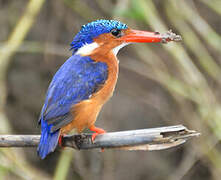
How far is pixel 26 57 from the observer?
5.33 m

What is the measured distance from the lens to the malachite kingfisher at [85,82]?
2.63 metres

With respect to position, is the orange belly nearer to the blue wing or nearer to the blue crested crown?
the blue wing

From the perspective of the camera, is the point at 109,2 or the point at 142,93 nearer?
the point at 109,2

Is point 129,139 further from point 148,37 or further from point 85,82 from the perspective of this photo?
point 148,37

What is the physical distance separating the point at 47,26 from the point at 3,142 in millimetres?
2993

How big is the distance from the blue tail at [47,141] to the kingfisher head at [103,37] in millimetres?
712

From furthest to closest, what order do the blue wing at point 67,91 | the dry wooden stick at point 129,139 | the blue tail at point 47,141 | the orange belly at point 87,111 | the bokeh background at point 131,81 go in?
the bokeh background at point 131,81, the orange belly at point 87,111, the blue wing at point 67,91, the blue tail at point 47,141, the dry wooden stick at point 129,139

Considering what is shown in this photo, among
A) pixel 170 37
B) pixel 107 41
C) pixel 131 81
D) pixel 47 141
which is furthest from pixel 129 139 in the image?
pixel 131 81

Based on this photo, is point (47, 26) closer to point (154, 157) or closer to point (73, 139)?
point (154, 157)

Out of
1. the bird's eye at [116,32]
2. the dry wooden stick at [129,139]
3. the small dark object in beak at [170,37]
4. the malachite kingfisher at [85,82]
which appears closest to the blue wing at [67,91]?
the malachite kingfisher at [85,82]

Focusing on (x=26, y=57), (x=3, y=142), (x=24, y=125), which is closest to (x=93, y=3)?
(x=26, y=57)

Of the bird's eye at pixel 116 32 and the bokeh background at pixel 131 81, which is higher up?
the bird's eye at pixel 116 32

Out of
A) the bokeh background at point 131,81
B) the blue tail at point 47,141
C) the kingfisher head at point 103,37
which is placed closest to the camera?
the blue tail at point 47,141

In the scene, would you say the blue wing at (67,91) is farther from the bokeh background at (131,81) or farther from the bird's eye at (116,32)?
the bokeh background at (131,81)
